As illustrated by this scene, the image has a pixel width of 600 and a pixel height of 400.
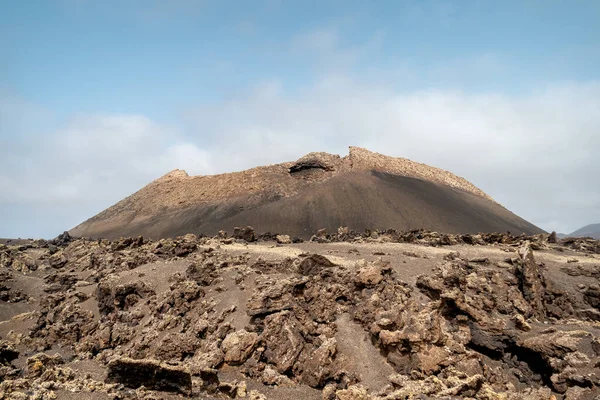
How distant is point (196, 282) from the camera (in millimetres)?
13844

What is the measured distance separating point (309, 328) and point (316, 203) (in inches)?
983

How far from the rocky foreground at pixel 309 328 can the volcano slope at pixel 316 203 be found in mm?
15691

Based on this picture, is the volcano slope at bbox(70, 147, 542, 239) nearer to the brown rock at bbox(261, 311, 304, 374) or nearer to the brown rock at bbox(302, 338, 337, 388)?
the brown rock at bbox(261, 311, 304, 374)

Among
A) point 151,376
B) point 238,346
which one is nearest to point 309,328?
point 238,346

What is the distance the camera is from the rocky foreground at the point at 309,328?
885 cm

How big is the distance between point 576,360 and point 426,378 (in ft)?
11.3

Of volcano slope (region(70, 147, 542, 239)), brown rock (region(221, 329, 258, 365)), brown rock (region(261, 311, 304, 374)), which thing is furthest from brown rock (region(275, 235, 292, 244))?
brown rock (region(221, 329, 258, 365))

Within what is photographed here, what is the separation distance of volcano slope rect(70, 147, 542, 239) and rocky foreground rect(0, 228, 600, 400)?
15691mm

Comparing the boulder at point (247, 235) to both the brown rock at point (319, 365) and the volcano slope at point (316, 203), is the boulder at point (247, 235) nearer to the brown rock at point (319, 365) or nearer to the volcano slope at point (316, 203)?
the volcano slope at point (316, 203)

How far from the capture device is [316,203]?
35.8 metres

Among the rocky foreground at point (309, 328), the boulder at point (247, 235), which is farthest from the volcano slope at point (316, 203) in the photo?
the rocky foreground at point (309, 328)

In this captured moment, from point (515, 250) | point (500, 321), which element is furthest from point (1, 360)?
point (515, 250)

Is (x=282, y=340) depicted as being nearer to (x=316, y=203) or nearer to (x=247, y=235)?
(x=247, y=235)

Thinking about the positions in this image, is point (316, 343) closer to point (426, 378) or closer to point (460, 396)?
point (426, 378)
